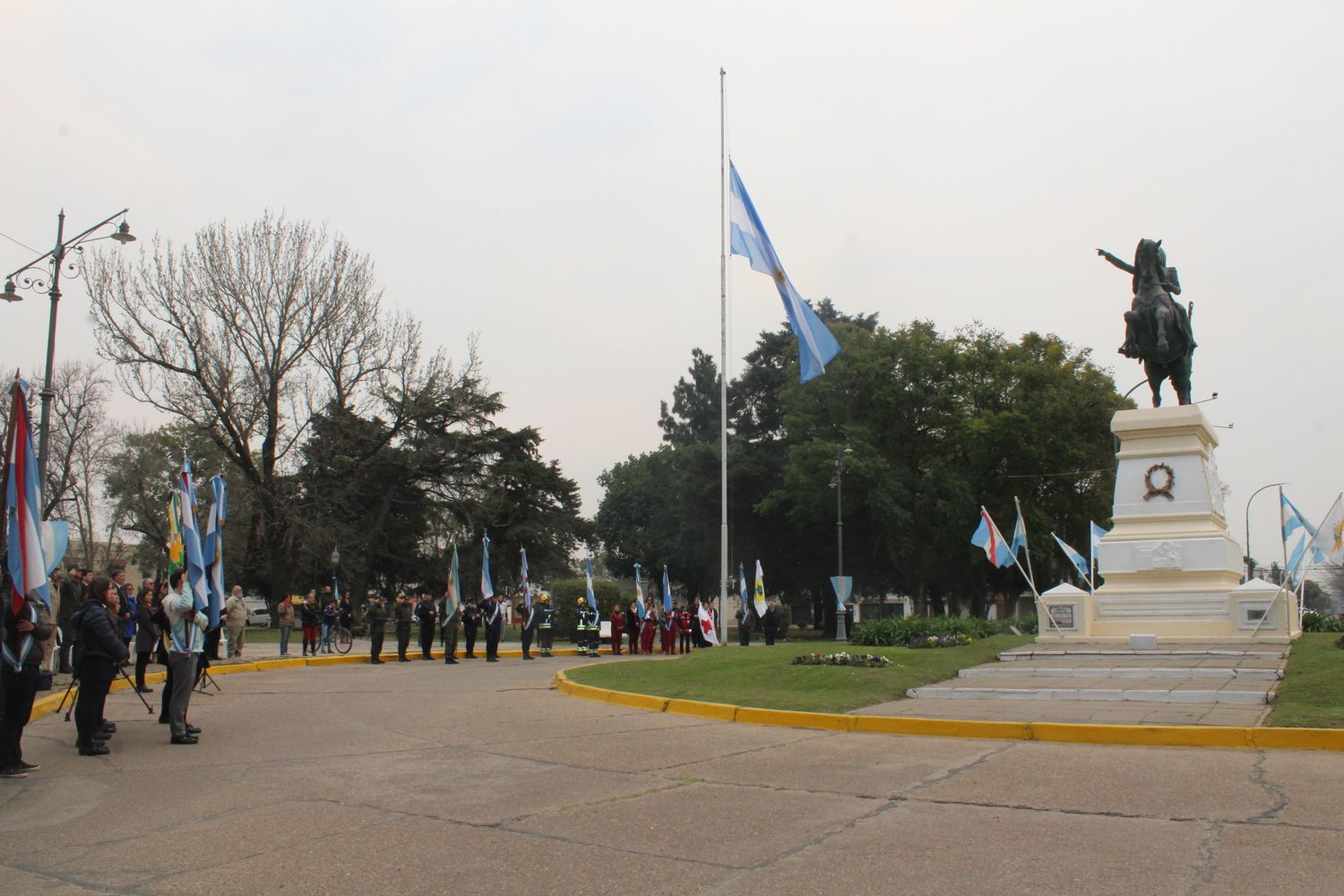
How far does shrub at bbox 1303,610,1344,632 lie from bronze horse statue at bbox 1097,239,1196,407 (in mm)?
5753

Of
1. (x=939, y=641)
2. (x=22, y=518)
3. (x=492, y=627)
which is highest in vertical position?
(x=22, y=518)

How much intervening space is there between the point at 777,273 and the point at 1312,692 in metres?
15.9

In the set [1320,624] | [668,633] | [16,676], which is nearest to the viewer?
[16,676]

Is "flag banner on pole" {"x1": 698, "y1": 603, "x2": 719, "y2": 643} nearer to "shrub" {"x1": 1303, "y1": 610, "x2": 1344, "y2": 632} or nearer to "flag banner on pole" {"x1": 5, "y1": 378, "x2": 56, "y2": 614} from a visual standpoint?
"shrub" {"x1": 1303, "y1": 610, "x2": 1344, "y2": 632}

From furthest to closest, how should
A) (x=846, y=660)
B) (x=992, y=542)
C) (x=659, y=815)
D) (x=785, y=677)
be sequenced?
(x=992, y=542), (x=846, y=660), (x=785, y=677), (x=659, y=815)

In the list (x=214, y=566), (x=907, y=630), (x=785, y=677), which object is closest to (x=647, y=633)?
(x=907, y=630)

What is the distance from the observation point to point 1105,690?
13102 millimetres

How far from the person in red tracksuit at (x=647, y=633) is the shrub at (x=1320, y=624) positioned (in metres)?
17.0

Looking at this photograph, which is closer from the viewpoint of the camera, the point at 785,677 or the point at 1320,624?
the point at 785,677

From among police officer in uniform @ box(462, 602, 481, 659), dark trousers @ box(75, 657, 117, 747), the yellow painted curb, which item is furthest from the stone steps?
police officer in uniform @ box(462, 602, 481, 659)

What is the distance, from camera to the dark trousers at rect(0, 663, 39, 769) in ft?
28.7

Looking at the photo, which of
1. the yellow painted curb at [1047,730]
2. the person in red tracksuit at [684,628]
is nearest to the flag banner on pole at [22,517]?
the yellow painted curb at [1047,730]

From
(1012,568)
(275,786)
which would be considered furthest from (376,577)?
(275,786)

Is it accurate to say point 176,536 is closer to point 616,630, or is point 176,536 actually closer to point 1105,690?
point 1105,690
